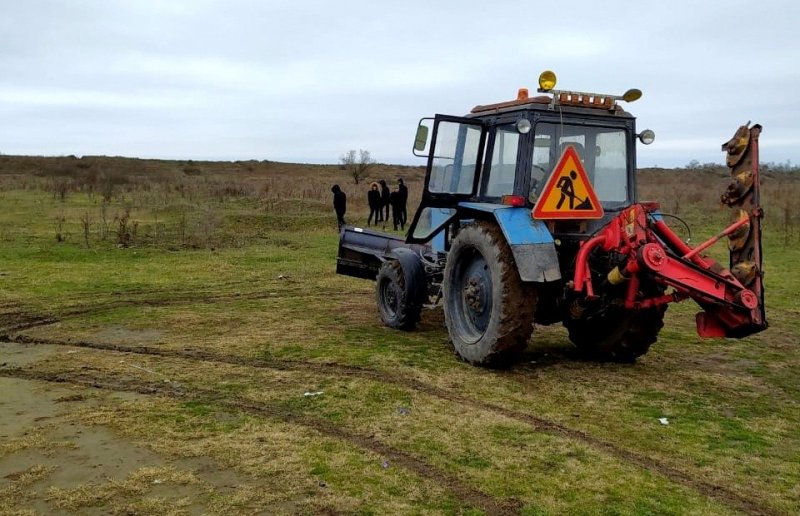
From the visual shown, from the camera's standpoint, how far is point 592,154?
731 centimetres

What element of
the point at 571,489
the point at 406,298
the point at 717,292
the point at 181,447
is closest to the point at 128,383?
the point at 181,447

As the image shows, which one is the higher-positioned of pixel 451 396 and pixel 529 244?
pixel 529 244

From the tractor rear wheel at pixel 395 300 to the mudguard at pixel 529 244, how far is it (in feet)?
6.81

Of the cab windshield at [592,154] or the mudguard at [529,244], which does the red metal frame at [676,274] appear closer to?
the mudguard at [529,244]

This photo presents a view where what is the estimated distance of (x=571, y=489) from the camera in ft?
14.4

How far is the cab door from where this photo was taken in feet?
25.7

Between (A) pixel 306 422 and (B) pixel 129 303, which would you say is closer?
(A) pixel 306 422

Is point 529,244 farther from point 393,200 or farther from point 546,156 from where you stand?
point 393,200

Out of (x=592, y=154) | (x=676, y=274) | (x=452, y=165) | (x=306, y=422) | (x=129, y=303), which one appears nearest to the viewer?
(x=306, y=422)

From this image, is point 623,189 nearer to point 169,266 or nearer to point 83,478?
point 83,478

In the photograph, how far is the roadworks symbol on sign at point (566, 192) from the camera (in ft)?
21.9

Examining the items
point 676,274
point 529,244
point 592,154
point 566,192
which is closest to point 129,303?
point 529,244

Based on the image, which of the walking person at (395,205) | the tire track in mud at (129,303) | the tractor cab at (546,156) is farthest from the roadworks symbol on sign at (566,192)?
the walking person at (395,205)

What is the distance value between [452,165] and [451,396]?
293cm
